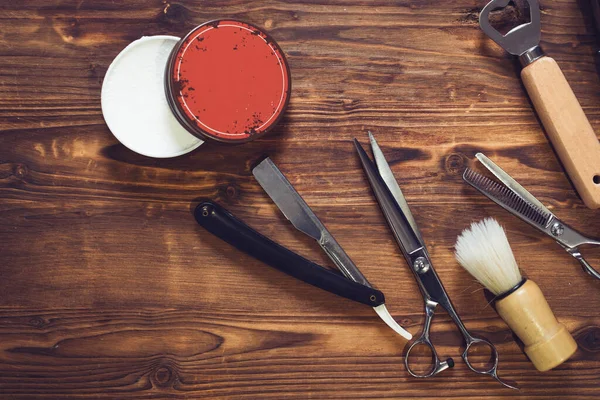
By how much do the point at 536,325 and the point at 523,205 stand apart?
165mm

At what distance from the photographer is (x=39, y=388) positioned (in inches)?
34.2

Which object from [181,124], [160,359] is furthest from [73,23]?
[160,359]

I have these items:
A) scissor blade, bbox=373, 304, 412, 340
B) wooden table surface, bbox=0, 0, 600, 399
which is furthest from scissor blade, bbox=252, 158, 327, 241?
scissor blade, bbox=373, 304, 412, 340

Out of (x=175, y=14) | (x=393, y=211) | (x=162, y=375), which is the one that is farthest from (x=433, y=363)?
(x=175, y=14)

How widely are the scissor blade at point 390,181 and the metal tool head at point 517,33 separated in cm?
22

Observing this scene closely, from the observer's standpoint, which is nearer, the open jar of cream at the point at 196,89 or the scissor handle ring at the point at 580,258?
the open jar of cream at the point at 196,89

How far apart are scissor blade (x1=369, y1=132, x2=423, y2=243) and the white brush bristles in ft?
0.23

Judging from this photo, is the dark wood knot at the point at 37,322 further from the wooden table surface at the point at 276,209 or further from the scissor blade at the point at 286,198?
the scissor blade at the point at 286,198

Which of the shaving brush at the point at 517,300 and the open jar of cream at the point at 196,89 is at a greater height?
the open jar of cream at the point at 196,89

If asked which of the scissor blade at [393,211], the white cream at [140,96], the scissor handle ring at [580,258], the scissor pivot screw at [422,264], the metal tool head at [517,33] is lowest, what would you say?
the scissor handle ring at [580,258]

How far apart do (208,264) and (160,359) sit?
15 centimetres

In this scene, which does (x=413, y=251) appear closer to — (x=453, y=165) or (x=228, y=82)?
(x=453, y=165)

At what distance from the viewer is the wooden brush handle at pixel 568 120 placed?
873 mm

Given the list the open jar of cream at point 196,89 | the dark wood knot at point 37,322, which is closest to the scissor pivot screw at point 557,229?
the open jar of cream at point 196,89
